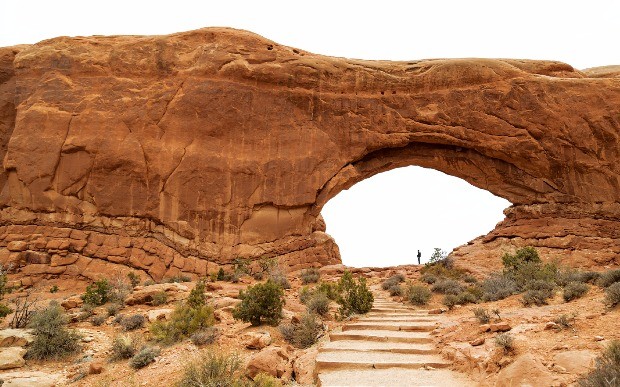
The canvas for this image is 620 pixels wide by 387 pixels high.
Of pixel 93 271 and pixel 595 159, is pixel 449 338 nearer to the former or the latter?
pixel 93 271

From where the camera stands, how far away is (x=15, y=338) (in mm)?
8594

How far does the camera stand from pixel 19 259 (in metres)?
16.5

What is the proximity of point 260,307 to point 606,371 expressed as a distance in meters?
6.23

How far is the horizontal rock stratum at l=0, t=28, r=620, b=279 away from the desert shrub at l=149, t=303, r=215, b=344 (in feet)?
27.3

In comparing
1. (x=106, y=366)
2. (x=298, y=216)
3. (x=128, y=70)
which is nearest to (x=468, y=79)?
(x=298, y=216)

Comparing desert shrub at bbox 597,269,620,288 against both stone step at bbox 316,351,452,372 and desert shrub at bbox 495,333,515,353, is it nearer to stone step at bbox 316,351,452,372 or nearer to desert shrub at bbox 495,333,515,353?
desert shrub at bbox 495,333,515,353

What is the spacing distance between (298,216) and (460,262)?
6.89 metres

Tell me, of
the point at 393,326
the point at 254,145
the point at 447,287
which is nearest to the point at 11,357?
the point at 393,326

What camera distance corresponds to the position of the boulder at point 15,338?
8461 mm

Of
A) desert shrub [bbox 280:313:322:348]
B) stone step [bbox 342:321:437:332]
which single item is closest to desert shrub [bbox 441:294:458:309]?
stone step [bbox 342:321:437:332]

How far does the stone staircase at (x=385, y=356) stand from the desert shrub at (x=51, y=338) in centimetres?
481

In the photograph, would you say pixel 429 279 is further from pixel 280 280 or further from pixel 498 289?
pixel 280 280

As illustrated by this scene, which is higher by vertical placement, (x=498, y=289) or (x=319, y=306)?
(x=498, y=289)

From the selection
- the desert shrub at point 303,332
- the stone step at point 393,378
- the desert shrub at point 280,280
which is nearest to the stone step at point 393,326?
the desert shrub at point 303,332
